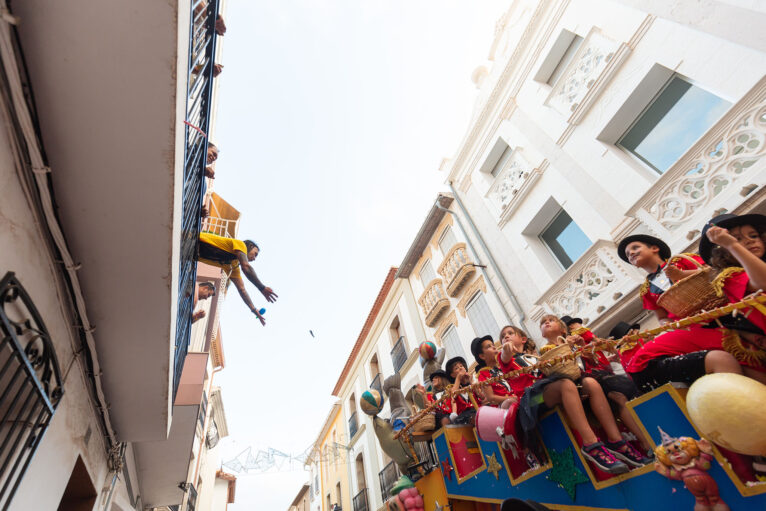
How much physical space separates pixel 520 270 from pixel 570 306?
1.66 m

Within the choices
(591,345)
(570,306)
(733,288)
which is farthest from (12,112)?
(570,306)

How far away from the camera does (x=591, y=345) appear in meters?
2.67

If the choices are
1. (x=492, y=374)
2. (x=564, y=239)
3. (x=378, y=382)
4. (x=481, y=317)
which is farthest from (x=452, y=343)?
(x=492, y=374)

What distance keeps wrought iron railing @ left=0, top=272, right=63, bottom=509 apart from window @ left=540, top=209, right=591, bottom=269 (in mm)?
7665

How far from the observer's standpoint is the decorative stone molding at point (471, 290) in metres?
9.09

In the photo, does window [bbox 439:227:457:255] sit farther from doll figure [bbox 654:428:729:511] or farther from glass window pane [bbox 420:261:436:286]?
doll figure [bbox 654:428:729:511]

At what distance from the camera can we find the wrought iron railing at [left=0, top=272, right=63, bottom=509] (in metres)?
2.06

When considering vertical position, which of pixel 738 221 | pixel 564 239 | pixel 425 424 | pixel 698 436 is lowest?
pixel 698 436

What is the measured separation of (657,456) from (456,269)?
7.94m

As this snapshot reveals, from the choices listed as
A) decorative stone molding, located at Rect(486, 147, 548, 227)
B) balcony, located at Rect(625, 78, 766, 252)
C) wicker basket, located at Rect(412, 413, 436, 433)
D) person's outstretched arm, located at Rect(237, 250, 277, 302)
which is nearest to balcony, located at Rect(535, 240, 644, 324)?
balcony, located at Rect(625, 78, 766, 252)

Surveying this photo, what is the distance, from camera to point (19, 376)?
256 cm

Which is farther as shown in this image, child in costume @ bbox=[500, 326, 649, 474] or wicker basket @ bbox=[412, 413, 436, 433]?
wicker basket @ bbox=[412, 413, 436, 433]

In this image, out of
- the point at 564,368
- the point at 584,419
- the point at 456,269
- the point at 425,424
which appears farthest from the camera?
the point at 456,269

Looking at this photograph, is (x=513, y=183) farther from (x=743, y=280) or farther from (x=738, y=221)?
(x=743, y=280)
